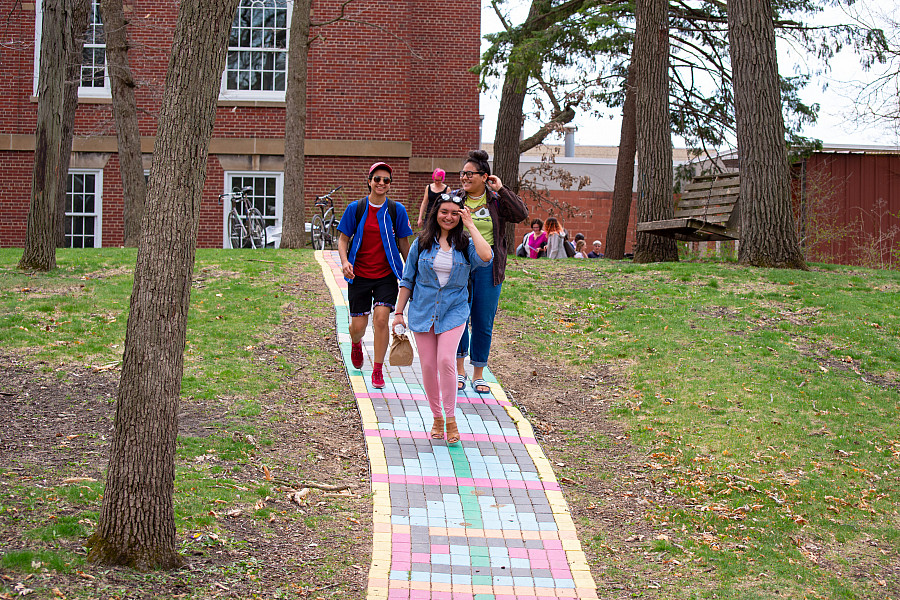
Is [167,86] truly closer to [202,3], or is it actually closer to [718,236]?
[202,3]

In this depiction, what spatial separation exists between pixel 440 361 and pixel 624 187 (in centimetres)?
1440

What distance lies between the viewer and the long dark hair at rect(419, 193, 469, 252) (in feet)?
22.1

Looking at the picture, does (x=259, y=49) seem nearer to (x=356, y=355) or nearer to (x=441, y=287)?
(x=356, y=355)

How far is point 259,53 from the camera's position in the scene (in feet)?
75.4

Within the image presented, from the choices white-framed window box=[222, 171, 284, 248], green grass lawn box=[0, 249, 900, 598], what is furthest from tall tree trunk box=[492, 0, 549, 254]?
white-framed window box=[222, 171, 284, 248]

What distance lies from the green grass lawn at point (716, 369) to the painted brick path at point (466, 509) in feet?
2.43

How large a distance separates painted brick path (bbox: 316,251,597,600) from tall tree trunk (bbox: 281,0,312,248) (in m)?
9.55

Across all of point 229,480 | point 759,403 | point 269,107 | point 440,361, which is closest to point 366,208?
point 440,361

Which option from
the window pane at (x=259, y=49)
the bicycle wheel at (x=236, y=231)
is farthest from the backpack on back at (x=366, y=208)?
the window pane at (x=259, y=49)

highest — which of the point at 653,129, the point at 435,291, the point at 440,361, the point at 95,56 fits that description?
the point at 95,56

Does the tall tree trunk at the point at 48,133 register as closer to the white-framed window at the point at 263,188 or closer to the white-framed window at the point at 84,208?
the white-framed window at the point at 263,188

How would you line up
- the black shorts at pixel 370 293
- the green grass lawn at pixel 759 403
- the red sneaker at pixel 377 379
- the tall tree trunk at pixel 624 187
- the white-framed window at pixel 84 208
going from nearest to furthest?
1. the green grass lawn at pixel 759 403
2. the black shorts at pixel 370 293
3. the red sneaker at pixel 377 379
4. the tall tree trunk at pixel 624 187
5. the white-framed window at pixel 84 208

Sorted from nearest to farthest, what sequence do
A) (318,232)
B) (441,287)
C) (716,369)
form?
(441,287) → (716,369) → (318,232)

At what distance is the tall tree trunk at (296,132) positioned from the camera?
56.1 feet
